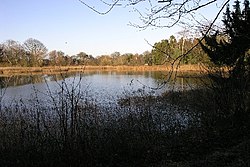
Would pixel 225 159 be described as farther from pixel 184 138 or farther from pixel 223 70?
pixel 223 70

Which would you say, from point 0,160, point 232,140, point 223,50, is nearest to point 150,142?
point 232,140

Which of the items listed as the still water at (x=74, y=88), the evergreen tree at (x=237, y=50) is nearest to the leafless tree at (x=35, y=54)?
the still water at (x=74, y=88)

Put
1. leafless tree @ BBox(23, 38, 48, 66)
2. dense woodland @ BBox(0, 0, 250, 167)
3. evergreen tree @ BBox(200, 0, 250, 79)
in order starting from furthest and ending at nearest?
leafless tree @ BBox(23, 38, 48, 66)
evergreen tree @ BBox(200, 0, 250, 79)
dense woodland @ BBox(0, 0, 250, 167)

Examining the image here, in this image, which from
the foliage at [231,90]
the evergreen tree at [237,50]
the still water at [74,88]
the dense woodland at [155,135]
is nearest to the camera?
the dense woodland at [155,135]

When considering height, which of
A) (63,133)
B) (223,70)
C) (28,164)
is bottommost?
(28,164)

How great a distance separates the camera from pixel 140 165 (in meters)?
5.91

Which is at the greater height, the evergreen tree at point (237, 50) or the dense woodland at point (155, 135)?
the evergreen tree at point (237, 50)

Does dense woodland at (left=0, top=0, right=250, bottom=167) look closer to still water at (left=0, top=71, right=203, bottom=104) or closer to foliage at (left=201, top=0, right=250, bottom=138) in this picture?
foliage at (left=201, top=0, right=250, bottom=138)

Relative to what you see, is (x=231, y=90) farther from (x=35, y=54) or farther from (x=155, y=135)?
(x=35, y=54)

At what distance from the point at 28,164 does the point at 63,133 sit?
90cm

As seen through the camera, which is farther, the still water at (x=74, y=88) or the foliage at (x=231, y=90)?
the foliage at (x=231, y=90)

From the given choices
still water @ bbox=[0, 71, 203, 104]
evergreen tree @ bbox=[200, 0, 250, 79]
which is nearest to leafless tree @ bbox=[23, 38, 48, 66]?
still water @ bbox=[0, 71, 203, 104]

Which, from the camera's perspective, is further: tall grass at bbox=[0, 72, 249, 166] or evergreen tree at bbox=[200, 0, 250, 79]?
evergreen tree at bbox=[200, 0, 250, 79]

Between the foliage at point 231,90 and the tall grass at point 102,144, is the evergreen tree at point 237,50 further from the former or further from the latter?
the tall grass at point 102,144
